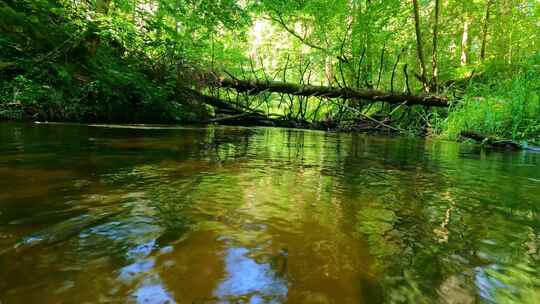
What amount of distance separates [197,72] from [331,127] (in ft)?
12.9

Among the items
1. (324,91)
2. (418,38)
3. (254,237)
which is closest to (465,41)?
(418,38)

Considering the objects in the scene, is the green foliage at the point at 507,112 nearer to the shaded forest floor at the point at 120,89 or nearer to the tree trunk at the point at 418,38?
the shaded forest floor at the point at 120,89

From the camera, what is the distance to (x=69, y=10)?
566 centimetres

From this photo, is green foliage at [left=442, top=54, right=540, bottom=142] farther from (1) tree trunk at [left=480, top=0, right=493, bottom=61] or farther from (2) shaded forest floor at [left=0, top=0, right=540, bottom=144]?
(1) tree trunk at [left=480, top=0, right=493, bottom=61]

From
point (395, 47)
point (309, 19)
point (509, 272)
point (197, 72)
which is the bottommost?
point (509, 272)

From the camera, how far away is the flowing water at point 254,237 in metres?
0.73

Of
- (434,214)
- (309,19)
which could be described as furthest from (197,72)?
(434,214)

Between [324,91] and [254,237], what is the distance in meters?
7.91

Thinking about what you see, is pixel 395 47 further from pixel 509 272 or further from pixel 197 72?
pixel 509 272

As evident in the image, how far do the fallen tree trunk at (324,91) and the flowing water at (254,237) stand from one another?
6.61 metres

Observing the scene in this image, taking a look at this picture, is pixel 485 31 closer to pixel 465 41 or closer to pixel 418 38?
pixel 465 41

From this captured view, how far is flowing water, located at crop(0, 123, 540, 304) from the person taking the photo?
0.73 meters

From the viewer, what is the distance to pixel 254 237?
3.43 ft

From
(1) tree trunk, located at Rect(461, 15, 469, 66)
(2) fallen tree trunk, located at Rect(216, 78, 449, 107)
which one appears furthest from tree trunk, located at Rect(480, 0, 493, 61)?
(2) fallen tree trunk, located at Rect(216, 78, 449, 107)
